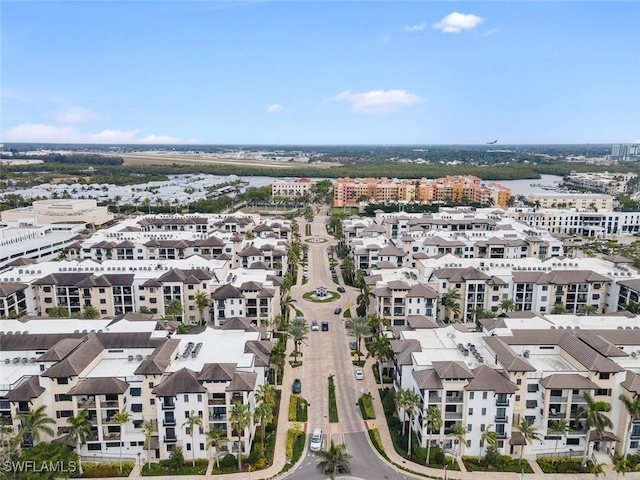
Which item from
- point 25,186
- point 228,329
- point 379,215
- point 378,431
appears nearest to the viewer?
point 378,431

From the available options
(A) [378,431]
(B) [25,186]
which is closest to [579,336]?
(A) [378,431]

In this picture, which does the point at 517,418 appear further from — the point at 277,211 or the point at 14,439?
the point at 277,211

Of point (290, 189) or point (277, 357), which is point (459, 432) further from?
point (290, 189)

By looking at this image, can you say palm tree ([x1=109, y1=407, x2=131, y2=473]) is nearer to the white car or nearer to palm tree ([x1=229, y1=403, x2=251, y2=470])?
palm tree ([x1=229, y1=403, x2=251, y2=470])

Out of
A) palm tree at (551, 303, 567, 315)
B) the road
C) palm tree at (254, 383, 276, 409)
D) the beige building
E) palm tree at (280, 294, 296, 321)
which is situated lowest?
the road

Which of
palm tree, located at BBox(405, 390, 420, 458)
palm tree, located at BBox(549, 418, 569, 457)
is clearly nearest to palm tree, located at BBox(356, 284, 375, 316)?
palm tree, located at BBox(405, 390, 420, 458)

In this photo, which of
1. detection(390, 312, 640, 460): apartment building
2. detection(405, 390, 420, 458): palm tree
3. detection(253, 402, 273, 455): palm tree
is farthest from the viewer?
detection(405, 390, 420, 458): palm tree
